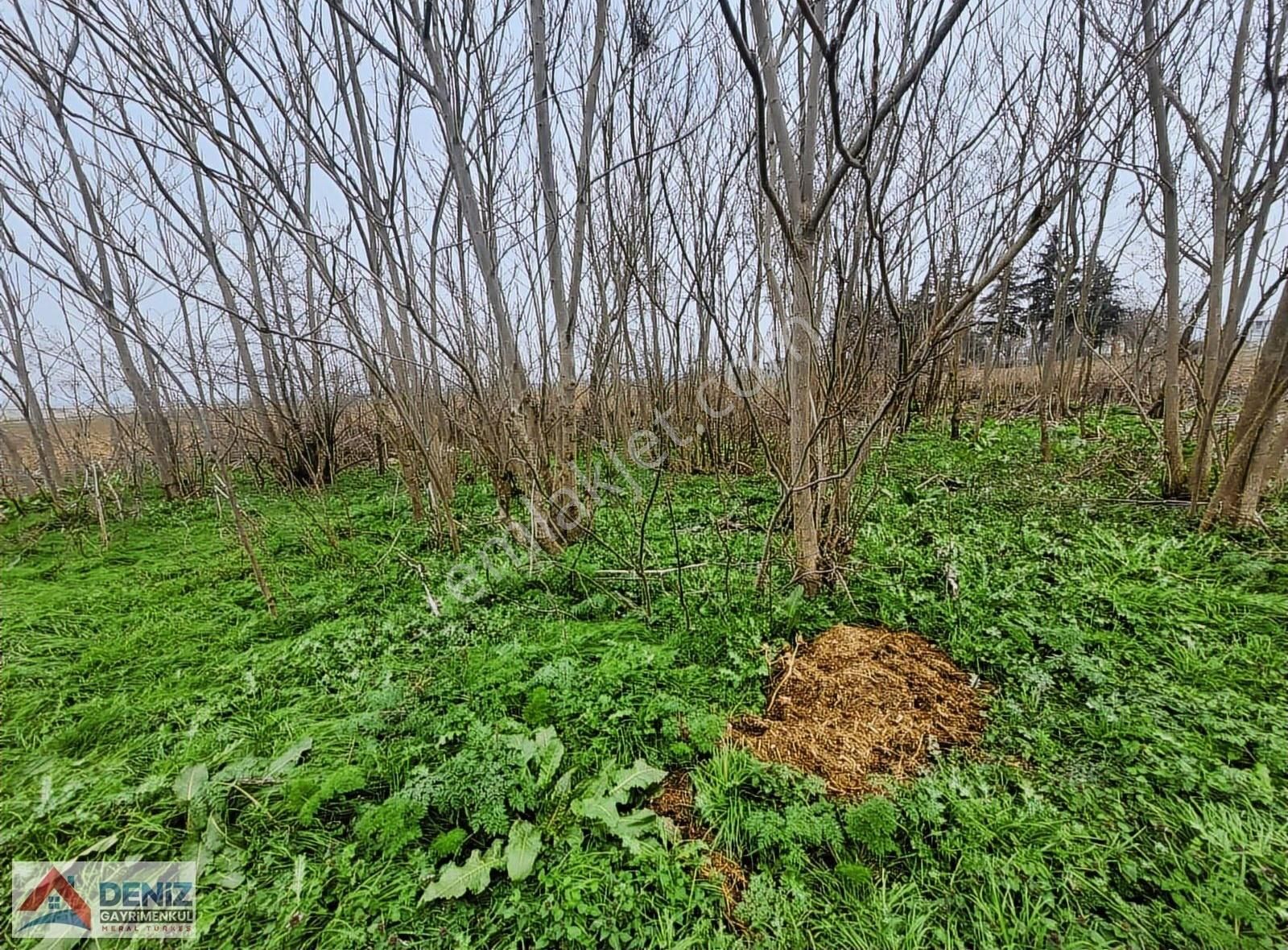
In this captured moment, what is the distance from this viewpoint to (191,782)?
1.54 m

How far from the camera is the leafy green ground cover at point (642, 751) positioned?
3.94 ft

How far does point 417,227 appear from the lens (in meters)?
4.18

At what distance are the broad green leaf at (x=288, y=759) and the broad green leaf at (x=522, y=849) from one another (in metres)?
0.85

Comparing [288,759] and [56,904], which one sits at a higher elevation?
[288,759]

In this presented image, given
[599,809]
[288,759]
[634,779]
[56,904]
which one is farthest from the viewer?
[288,759]

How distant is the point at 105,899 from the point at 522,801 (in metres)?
1.11

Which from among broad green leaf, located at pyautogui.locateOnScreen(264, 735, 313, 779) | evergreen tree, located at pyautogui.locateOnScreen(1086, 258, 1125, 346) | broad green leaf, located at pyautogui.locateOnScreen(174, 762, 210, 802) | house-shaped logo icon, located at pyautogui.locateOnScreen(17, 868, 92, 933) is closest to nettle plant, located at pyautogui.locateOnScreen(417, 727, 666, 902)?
broad green leaf, located at pyautogui.locateOnScreen(264, 735, 313, 779)

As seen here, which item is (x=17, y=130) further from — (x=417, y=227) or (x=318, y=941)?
(x=318, y=941)

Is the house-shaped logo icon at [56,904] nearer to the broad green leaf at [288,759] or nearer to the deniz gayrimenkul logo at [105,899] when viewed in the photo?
the deniz gayrimenkul logo at [105,899]

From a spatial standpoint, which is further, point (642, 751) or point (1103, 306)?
point (1103, 306)

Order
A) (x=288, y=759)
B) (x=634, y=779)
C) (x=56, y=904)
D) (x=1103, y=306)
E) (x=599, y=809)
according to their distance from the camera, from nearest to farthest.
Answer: (x=56, y=904) < (x=599, y=809) < (x=634, y=779) < (x=288, y=759) < (x=1103, y=306)

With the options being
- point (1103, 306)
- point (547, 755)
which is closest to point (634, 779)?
point (547, 755)

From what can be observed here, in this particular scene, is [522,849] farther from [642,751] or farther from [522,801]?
[642,751]

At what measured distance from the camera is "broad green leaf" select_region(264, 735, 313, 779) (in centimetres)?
159
